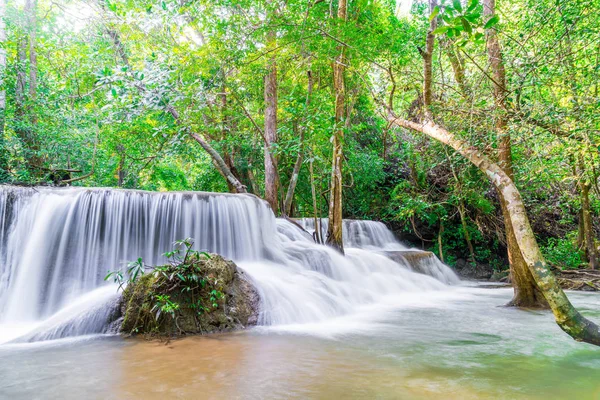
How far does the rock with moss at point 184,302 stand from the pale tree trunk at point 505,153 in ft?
12.3

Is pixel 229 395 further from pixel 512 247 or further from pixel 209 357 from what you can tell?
pixel 512 247

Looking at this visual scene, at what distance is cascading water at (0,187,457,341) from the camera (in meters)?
5.54

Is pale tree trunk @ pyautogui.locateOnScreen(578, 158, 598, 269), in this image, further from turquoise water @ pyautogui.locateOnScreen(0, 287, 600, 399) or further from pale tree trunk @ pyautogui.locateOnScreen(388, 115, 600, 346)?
pale tree trunk @ pyautogui.locateOnScreen(388, 115, 600, 346)

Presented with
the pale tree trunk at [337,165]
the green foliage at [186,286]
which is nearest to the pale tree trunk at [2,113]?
the green foliage at [186,286]

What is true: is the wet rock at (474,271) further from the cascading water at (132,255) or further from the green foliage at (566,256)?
the cascading water at (132,255)

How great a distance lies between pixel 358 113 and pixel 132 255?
9976 millimetres

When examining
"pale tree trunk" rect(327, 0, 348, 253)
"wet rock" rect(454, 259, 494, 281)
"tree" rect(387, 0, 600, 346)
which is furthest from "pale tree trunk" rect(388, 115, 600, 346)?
"wet rock" rect(454, 259, 494, 281)

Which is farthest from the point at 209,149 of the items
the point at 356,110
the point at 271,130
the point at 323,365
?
the point at 323,365

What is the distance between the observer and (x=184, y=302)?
4.67 meters

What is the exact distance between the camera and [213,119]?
12.2 m

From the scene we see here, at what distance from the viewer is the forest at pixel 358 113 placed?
4.74 metres

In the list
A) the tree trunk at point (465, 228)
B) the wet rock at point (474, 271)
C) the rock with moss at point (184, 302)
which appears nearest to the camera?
the rock with moss at point (184, 302)

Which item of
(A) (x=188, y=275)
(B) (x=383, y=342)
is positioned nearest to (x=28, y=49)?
(A) (x=188, y=275)

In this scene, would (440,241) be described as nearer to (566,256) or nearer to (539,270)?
(566,256)
